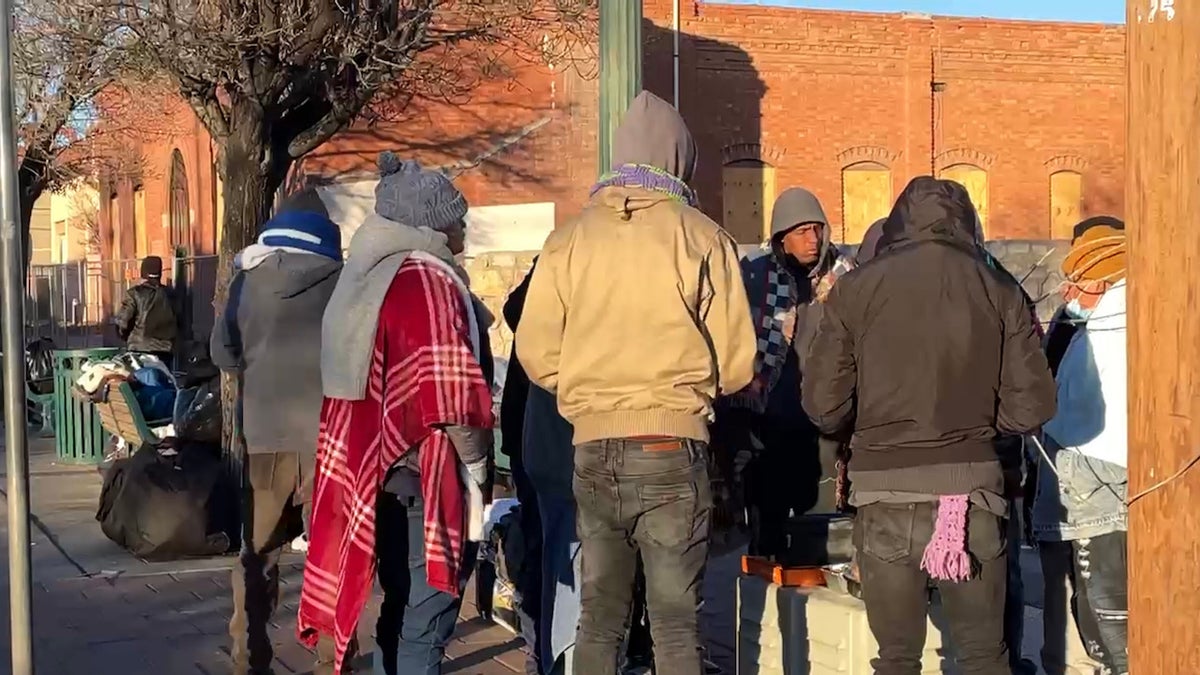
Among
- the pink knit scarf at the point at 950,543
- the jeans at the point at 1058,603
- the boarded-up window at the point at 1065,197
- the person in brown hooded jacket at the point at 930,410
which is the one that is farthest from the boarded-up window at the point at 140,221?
the pink knit scarf at the point at 950,543

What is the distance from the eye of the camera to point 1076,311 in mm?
5031

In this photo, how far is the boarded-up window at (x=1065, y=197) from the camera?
30.6m

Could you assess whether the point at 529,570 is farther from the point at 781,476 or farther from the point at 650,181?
the point at 650,181

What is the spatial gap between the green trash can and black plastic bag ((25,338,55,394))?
3017 millimetres

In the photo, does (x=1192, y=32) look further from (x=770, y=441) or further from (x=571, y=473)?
(x=770, y=441)

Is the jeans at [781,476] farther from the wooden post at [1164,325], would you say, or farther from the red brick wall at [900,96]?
the red brick wall at [900,96]

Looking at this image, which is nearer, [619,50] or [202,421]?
[619,50]

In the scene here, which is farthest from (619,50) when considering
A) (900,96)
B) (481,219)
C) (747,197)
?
(900,96)

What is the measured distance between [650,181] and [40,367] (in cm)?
1410

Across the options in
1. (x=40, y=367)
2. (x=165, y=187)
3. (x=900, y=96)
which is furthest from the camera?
(x=900, y=96)

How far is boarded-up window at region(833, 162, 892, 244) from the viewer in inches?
1141

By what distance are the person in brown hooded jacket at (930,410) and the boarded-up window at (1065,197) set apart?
27898 mm

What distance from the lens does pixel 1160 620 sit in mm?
3396

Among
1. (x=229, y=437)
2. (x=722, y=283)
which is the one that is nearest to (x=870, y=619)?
(x=722, y=283)
